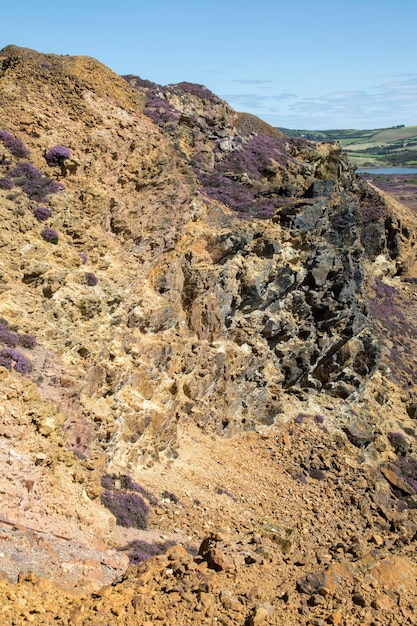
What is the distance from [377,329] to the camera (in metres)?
43.4

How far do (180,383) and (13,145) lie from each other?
45.3 feet

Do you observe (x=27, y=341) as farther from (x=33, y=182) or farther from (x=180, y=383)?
(x=180, y=383)

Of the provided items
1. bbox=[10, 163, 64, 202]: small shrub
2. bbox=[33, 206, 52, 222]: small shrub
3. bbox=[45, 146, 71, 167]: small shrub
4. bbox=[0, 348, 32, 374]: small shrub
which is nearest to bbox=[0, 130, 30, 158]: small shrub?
bbox=[10, 163, 64, 202]: small shrub

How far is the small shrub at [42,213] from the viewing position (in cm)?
2222

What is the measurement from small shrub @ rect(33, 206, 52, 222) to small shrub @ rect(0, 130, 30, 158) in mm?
3261

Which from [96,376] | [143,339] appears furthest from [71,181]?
[96,376]

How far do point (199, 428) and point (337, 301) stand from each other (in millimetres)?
13088

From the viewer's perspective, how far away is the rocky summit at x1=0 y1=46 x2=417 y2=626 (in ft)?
41.7

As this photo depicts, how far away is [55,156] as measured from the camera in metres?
24.2

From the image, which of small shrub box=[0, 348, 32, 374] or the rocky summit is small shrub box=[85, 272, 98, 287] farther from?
small shrub box=[0, 348, 32, 374]

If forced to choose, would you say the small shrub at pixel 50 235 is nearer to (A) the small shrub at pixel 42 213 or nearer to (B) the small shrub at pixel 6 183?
(A) the small shrub at pixel 42 213

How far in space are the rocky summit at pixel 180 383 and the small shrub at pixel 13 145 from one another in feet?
0.33

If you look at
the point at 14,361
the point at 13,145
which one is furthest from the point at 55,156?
the point at 14,361

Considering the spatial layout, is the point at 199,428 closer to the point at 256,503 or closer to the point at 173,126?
the point at 256,503
